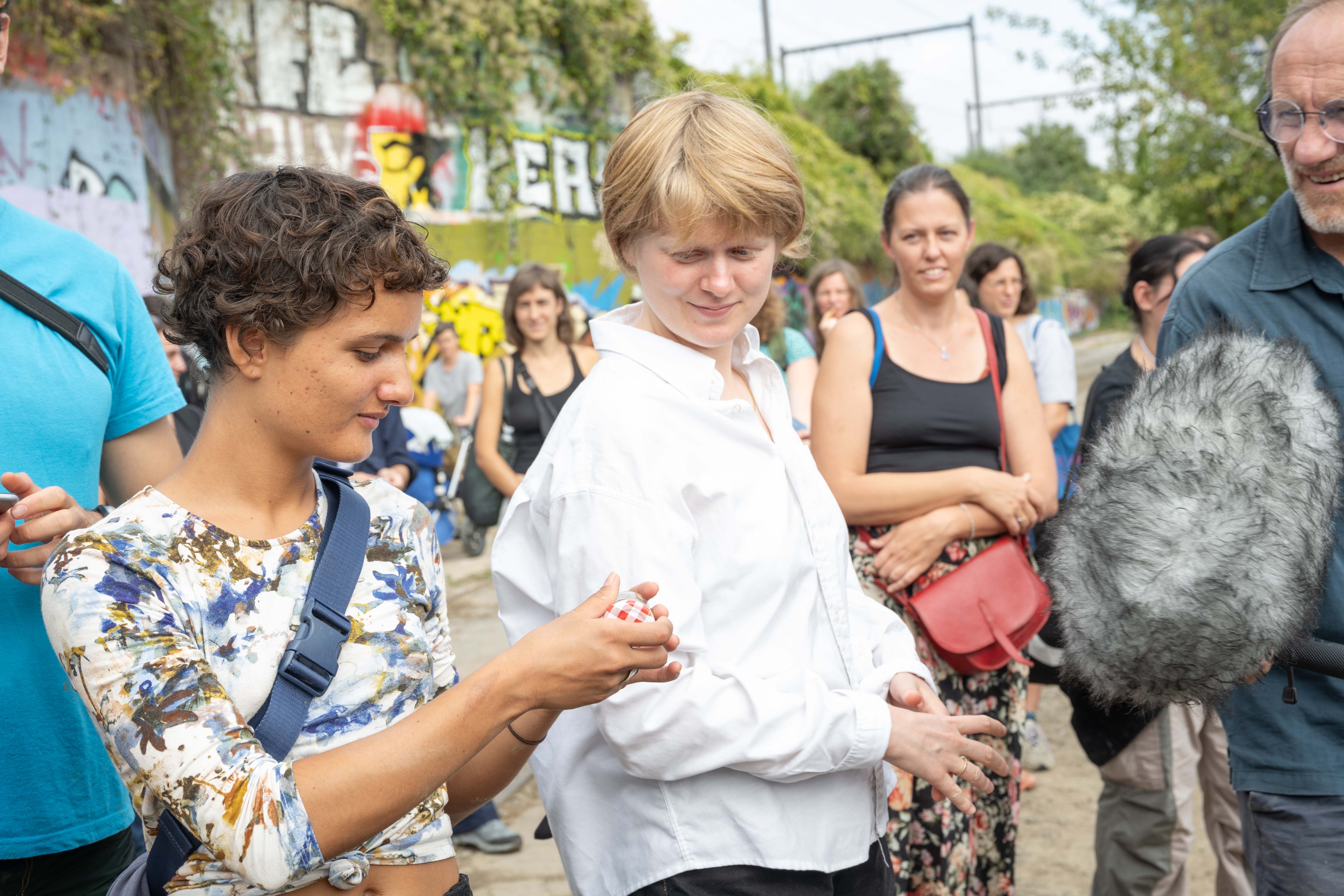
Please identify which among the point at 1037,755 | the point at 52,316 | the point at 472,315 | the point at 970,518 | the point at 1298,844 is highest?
the point at 472,315

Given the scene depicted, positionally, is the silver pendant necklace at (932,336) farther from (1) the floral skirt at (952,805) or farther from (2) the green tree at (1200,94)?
(2) the green tree at (1200,94)

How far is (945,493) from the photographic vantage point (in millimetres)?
3039

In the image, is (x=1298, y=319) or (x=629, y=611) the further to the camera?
(x=1298, y=319)

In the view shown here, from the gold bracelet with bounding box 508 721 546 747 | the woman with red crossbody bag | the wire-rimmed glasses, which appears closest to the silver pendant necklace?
the woman with red crossbody bag

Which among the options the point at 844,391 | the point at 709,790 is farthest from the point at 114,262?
the point at 844,391

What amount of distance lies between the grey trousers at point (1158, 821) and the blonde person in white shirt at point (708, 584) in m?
1.67

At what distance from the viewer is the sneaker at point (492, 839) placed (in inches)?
165

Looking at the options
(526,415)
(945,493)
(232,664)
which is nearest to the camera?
(232,664)

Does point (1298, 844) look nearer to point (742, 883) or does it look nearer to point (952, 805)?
point (952, 805)

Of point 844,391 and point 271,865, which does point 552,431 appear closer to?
point 271,865

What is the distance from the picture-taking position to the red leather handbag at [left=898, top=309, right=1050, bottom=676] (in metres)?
2.91

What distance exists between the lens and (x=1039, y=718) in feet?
19.0

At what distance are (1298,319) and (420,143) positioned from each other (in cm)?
1086

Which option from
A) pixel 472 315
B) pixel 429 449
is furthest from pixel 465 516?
pixel 472 315
